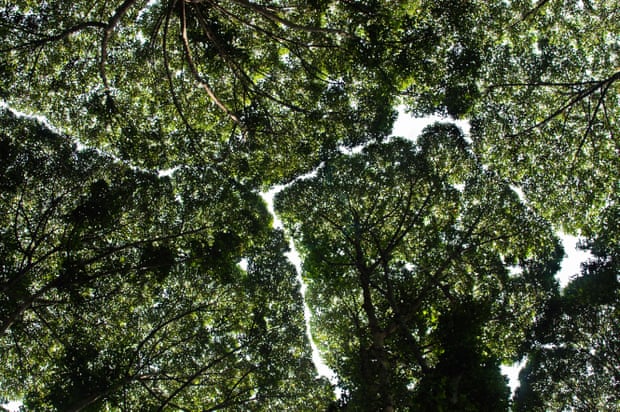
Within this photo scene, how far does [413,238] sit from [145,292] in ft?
29.8

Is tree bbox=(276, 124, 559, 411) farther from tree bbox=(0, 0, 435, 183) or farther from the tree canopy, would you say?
tree bbox=(0, 0, 435, 183)

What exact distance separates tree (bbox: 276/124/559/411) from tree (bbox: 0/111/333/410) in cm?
142

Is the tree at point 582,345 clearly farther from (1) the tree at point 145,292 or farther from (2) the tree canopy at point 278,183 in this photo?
(1) the tree at point 145,292

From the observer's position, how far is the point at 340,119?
34.8 ft

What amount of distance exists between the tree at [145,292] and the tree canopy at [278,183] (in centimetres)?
6

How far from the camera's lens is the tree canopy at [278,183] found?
367 inches

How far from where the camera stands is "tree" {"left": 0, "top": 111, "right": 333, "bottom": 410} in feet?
31.4

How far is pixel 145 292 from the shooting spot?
10.7 m

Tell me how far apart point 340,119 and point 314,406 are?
8.84 metres

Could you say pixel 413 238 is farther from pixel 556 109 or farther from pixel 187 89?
pixel 187 89

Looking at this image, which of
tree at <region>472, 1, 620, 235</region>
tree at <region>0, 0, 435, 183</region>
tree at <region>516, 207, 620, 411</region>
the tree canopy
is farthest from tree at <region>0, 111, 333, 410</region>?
tree at <region>516, 207, 620, 411</region>

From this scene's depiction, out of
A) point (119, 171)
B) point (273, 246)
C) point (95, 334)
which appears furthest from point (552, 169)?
point (95, 334)

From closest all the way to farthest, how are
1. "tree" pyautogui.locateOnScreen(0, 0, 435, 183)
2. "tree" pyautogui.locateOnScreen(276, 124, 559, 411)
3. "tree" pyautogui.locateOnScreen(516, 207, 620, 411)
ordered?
"tree" pyautogui.locateOnScreen(0, 0, 435, 183) < "tree" pyautogui.locateOnScreen(276, 124, 559, 411) < "tree" pyautogui.locateOnScreen(516, 207, 620, 411)

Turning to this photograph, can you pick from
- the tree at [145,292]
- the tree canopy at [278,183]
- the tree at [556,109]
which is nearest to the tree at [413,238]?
the tree canopy at [278,183]
